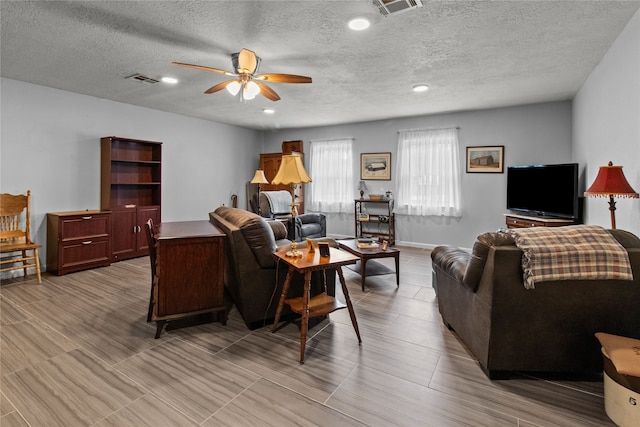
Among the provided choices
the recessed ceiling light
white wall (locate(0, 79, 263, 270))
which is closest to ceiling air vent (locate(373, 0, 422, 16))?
the recessed ceiling light

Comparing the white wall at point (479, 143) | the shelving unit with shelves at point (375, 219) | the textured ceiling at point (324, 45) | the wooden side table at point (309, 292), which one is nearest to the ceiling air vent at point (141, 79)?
the textured ceiling at point (324, 45)

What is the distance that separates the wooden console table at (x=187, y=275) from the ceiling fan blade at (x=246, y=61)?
4.79ft

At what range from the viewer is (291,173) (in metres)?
2.66

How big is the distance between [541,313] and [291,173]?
1941 millimetres

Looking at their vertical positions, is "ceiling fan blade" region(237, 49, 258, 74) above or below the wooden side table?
above

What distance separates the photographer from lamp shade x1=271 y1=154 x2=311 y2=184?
2.64m

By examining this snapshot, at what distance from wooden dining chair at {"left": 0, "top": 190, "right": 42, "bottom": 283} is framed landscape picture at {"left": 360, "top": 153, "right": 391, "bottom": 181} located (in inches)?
208

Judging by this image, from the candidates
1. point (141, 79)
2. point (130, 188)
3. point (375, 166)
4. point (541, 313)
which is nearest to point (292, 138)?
point (375, 166)

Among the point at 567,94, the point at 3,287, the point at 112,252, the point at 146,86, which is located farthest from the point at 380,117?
the point at 3,287

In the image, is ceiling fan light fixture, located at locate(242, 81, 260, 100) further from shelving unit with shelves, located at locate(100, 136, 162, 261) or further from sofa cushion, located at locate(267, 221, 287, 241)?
shelving unit with shelves, located at locate(100, 136, 162, 261)

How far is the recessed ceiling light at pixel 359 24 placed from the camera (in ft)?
8.29

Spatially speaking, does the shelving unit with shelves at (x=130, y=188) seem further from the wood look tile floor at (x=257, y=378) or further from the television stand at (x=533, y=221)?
the television stand at (x=533, y=221)

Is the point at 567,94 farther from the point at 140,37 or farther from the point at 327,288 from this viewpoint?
the point at 140,37

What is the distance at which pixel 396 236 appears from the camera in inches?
253
